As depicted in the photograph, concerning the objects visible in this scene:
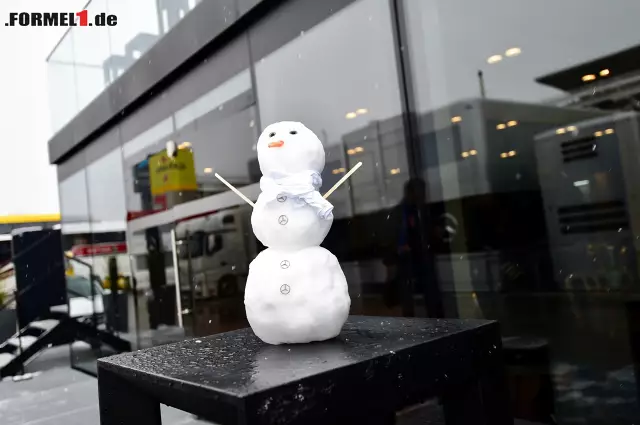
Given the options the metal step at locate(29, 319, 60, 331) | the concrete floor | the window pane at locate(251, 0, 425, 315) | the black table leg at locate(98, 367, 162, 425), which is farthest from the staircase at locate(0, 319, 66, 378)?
the black table leg at locate(98, 367, 162, 425)

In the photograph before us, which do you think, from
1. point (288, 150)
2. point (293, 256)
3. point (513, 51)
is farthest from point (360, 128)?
point (293, 256)

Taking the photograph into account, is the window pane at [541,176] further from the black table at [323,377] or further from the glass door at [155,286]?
the glass door at [155,286]

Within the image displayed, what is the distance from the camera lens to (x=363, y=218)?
2.85 metres

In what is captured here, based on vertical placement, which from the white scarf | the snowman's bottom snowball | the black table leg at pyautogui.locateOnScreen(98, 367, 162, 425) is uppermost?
the white scarf

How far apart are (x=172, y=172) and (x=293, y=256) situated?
3195 mm

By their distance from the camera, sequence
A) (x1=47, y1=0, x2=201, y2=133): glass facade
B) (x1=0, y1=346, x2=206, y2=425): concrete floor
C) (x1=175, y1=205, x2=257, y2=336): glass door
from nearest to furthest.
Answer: (x1=175, y1=205, x2=257, y2=336): glass door < (x1=0, y1=346, x2=206, y2=425): concrete floor < (x1=47, y1=0, x2=201, y2=133): glass facade

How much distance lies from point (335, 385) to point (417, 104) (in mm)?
1789

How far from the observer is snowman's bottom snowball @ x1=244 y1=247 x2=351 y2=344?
149 centimetres

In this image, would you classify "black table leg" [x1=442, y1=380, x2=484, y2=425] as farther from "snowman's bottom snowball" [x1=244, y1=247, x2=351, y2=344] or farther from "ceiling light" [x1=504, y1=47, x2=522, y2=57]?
"ceiling light" [x1=504, y1=47, x2=522, y2=57]

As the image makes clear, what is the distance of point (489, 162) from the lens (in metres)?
2.57

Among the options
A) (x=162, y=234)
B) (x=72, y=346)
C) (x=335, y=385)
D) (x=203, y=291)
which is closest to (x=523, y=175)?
(x=335, y=385)

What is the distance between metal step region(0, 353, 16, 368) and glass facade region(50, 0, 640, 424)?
13.4 ft

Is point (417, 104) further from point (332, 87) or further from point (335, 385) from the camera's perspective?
point (335, 385)

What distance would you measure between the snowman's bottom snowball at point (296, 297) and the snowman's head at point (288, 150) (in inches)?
10.3
